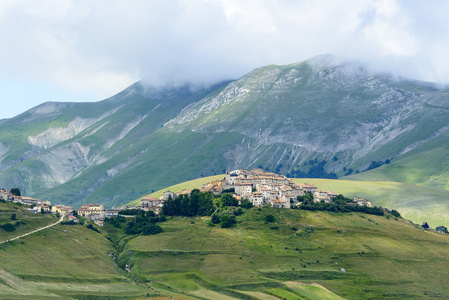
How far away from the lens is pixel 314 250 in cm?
19688

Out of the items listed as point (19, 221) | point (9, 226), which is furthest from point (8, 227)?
point (19, 221)

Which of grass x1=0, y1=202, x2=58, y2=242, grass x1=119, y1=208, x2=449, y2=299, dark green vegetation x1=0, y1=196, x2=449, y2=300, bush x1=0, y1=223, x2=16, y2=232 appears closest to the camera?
dark green vegetation x1=0, y1=196, x2=449, y2=300

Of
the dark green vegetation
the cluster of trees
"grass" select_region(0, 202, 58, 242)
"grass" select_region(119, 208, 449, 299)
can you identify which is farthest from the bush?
"grass" select_region(119, 208, 449, 299)

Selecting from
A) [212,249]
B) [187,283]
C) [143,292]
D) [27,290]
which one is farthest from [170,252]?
[27,290]

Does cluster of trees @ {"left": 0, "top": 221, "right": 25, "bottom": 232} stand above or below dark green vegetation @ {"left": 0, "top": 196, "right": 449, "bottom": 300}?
above

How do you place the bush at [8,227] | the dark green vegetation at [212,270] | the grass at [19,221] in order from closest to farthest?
the dark green vegetation at [212,270] < the grass at [19,221] < the bush at [8,227]

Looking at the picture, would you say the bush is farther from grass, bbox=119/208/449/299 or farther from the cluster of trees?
grass, bbox=119/208/449/299

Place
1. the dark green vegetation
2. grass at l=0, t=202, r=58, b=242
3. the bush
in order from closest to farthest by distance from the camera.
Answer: the dark green vegetation → grass at l=0, t=202, r=58, b=242 → the bush

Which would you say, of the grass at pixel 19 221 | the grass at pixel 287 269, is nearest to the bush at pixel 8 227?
the grass at pixel 19 221

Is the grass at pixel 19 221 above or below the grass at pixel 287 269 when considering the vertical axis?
above

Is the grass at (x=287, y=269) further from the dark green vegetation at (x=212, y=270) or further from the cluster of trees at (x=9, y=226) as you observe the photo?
the cluster of trees at (x=9, y=226)

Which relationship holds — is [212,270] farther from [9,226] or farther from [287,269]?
[9,226]

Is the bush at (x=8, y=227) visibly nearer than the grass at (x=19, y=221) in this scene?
No

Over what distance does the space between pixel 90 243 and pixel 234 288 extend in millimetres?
58989
